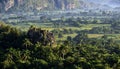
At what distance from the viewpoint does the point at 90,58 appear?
5428cm

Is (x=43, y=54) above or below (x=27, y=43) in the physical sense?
below

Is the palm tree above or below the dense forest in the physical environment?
above

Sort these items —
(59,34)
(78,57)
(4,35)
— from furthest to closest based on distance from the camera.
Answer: (59,34) → (4,35) → (78,57)

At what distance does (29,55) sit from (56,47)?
563 centimetres

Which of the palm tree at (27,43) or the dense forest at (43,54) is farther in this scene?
the palm tree at (27,43)

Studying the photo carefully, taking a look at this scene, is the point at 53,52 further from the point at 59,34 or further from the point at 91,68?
the point at 59,34

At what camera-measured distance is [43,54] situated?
2196 inches

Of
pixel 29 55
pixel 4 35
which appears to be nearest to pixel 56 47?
pixel 29 55

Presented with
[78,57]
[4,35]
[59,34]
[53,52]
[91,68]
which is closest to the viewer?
[91,68]

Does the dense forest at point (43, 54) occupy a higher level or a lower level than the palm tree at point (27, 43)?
lower

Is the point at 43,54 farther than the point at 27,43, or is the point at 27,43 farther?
the point at 27,43

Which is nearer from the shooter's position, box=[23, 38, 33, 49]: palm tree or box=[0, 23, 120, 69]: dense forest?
box=[0, 23, 120, 69]: dense forest

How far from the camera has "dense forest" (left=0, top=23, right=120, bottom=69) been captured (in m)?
51.2

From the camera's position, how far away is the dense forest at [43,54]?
51156mm
